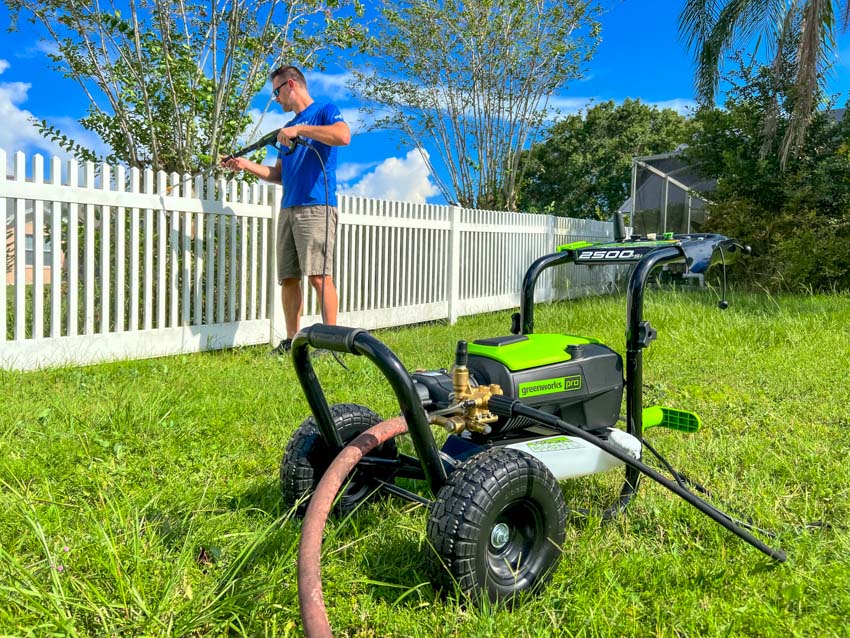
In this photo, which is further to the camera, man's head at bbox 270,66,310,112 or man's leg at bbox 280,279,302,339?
man's leg at bbox 280,279,302,339

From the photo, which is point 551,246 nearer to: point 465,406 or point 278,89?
point 278,89

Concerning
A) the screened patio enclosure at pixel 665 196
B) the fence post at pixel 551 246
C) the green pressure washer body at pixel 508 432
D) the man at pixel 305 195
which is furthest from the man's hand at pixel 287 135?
the screened patio enclosure at pixel 665 196

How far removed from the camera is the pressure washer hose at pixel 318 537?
4.29 ft

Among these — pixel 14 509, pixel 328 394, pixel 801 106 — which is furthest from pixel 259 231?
pixel 801 106

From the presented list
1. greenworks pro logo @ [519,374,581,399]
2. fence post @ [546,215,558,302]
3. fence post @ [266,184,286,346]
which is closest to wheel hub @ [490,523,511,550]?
greenworks pro logo @ [519,374,581,399]

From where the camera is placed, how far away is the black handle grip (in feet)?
5.21

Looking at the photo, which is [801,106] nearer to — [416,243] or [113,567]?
[416,243]

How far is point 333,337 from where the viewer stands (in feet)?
5.30

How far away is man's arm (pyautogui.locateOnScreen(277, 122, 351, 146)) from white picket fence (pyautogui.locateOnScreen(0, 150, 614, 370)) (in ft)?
4.51

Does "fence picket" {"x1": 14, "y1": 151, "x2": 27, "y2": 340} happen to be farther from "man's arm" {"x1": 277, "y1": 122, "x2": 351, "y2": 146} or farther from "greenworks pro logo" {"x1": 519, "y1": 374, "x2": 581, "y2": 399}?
"greenworks pro logo" {"x1": 519, "y1": 374, "x2": 581, "y2": 399}

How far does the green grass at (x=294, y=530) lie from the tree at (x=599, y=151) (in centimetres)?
2759


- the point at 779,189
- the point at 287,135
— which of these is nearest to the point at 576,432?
the point at 287,135

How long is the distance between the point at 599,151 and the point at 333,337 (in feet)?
102

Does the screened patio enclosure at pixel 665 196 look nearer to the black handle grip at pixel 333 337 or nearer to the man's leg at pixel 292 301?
the man's leg at pixel 292 301
